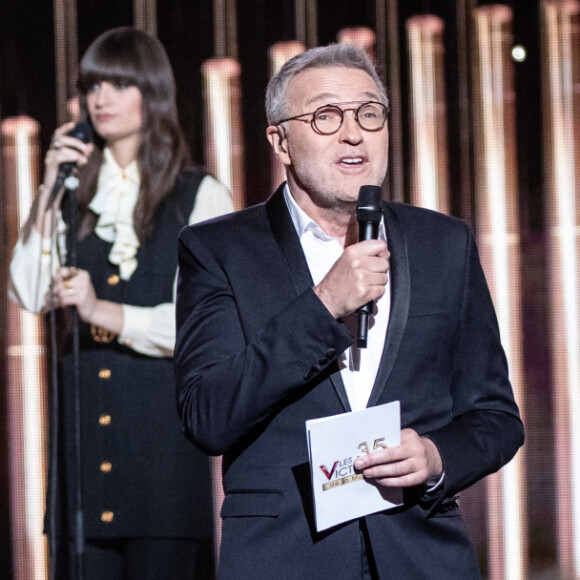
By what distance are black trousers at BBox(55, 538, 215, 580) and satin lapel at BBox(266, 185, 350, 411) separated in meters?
1.32

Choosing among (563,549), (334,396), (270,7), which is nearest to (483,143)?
(270,7)

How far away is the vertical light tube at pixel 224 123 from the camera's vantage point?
2801 mm

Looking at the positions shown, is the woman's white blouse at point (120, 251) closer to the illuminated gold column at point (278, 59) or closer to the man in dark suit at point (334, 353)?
the illuminated gold column at point (278, 59)

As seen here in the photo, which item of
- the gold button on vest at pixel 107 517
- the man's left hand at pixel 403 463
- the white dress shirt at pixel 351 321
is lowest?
the gold button on vest at pixel 107 517

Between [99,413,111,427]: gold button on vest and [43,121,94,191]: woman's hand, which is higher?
[43,121,94,191]: woman's hand

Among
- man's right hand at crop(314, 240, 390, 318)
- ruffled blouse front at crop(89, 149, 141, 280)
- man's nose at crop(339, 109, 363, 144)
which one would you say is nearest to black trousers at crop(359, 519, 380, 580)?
man's right hand at crop(314, 240, 390, 318)

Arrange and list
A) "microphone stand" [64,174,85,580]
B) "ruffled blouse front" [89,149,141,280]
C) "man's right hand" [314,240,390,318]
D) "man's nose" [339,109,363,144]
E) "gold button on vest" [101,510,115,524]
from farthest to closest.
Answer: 1. "ruffled blouse front" [89,149,141,280]
2. "gold button on vest" [101,510,115,524]
3. "microphone stand" [64,174,85,580]
4. "man's nose" [339,109,363,144]
5. "man's right hand" [314,240,390,318]

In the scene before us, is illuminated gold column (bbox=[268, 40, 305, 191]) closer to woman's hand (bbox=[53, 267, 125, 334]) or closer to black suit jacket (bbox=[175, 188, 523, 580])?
woman's hand (bbox=[53, 267, 125, 334])

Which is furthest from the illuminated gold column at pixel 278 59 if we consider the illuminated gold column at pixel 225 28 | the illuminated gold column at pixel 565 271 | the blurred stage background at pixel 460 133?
the illuminated gold column at pixel 565 271

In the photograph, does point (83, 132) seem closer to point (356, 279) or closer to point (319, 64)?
point (319, 64)

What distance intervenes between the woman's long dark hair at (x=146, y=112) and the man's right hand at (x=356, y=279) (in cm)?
148

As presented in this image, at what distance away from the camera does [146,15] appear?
2.84 m

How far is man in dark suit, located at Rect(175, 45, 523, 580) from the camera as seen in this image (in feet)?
4.01

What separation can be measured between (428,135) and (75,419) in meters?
1.45
